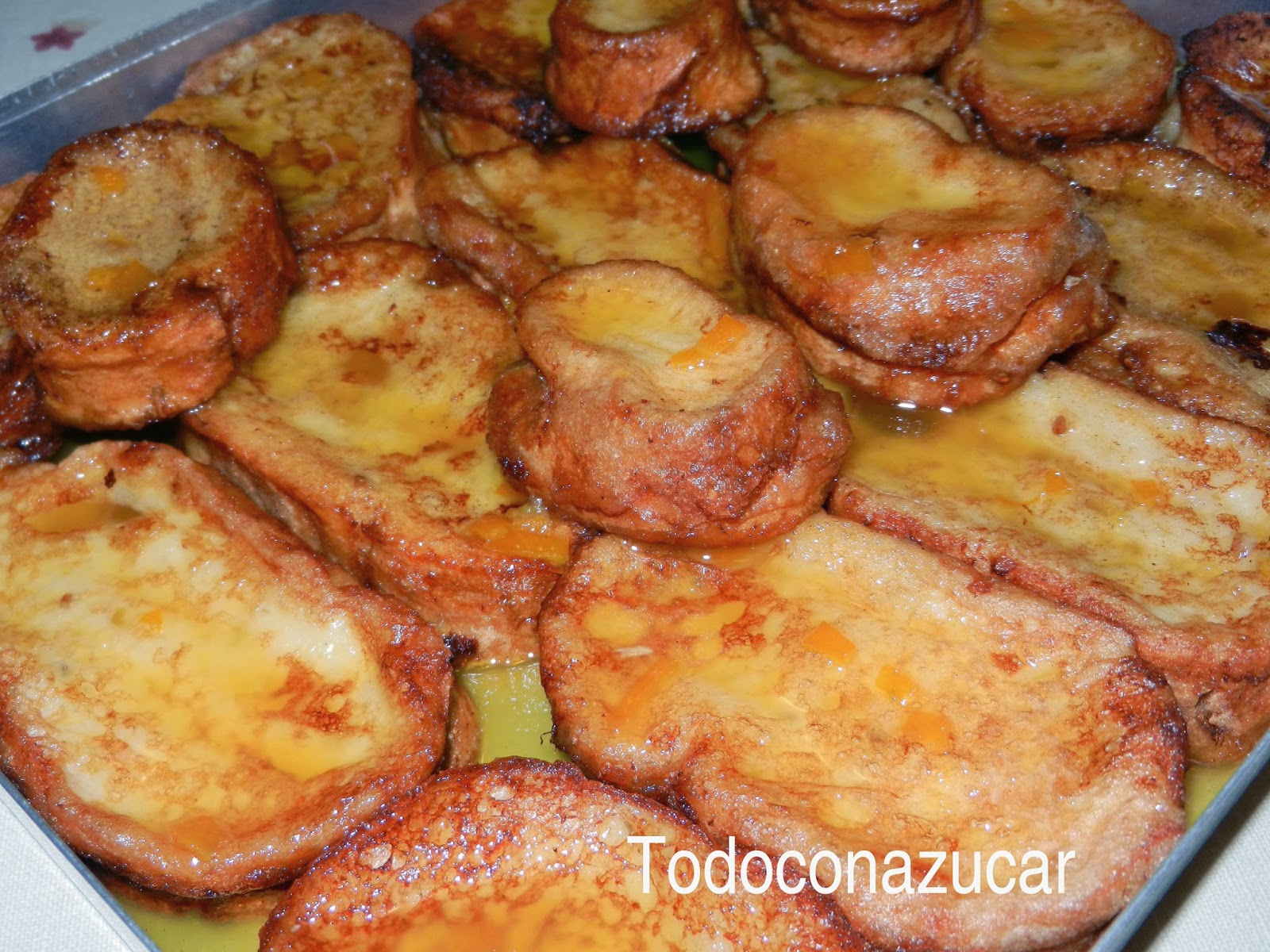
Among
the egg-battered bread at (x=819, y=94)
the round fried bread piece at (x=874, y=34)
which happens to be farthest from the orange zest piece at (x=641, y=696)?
the round fried bread piece at (x=874, y=34)

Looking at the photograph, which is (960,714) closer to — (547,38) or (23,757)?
(23,757)

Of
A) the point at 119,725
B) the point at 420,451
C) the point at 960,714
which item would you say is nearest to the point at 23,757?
the point at 119,725

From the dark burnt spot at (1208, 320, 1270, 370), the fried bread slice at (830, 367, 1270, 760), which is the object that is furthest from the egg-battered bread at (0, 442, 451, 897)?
the dark burnt spot at (1208, 320, 1270, 370)

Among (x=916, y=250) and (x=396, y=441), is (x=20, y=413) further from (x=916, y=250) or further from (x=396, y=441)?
(x=916, y=250)

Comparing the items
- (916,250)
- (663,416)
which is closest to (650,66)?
(916,250)

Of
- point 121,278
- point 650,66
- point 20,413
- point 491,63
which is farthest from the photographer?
point 491,63

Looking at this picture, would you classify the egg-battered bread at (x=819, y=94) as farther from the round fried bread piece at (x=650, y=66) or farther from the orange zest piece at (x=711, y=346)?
the orange zest piece at (x=711, y=346)

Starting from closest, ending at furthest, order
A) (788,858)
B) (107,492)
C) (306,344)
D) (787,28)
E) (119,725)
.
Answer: (788,858), (119,725), (107,492), (306,344), (787,28)
